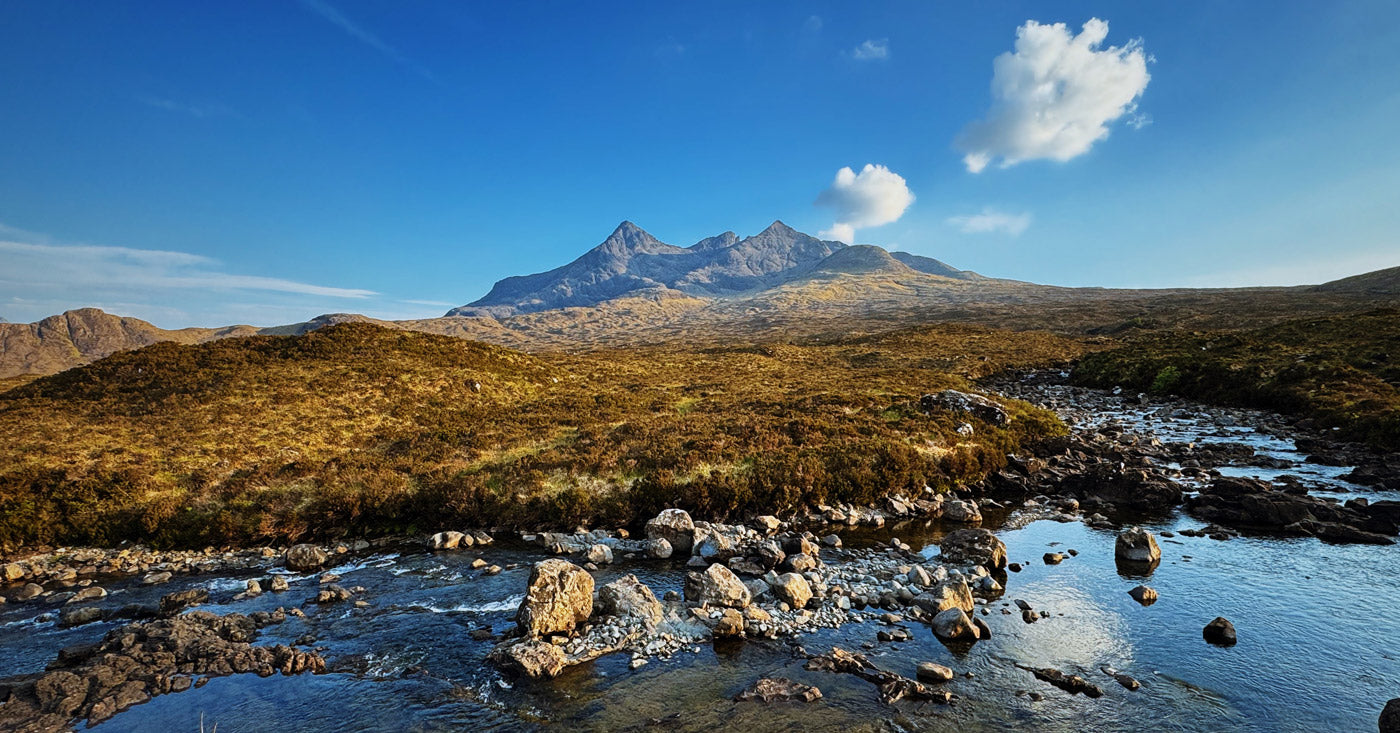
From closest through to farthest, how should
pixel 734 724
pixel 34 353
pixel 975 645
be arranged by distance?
pixel 734 724, pixel 975 645, pixel 34 353

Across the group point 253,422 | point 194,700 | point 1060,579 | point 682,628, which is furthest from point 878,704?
point 253,422

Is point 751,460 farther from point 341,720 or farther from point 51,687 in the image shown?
point 51,687

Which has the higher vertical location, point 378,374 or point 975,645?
Answer: point 378,374

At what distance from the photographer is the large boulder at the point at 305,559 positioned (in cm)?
1873

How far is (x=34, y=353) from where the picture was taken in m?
179

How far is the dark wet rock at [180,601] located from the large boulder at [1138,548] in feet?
93.2

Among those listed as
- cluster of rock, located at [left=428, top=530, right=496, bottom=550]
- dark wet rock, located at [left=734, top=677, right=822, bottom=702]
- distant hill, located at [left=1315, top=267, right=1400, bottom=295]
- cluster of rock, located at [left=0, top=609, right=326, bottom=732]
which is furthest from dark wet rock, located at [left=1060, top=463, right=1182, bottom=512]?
distant hill, located at [left=1315, top=267, right=1400, bottom=295]

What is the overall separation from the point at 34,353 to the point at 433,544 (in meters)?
260

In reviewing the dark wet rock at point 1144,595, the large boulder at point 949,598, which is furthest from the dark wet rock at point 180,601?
the dark wet rock at point 1144,595

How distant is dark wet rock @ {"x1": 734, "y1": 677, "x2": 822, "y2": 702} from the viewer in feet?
37.5

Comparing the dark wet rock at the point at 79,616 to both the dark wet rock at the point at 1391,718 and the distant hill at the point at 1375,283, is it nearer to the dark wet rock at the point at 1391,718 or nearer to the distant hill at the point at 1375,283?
the dark wet rock at the point at 1391,718

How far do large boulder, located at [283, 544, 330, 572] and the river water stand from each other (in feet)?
3.04

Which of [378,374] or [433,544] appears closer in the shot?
[433,544]

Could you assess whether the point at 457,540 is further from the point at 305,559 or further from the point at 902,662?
the point at 902,662
